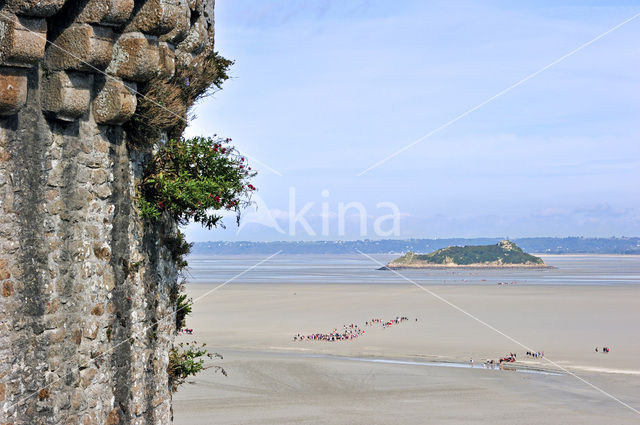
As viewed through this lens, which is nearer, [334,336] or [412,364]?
[412,364]

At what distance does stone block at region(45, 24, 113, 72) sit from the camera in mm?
6484

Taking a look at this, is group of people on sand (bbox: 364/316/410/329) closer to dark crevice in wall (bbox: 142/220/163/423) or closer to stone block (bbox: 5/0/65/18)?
dark crevice in wall (bbox: 142/220/163/423)

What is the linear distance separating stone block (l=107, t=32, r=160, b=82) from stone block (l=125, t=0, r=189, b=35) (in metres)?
0.08

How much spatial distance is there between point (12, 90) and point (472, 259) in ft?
423

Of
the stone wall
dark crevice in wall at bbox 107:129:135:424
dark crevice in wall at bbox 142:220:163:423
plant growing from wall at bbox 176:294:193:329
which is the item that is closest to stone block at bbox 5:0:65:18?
the stone wall

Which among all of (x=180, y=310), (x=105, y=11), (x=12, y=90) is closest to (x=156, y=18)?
(x=105, y=11)

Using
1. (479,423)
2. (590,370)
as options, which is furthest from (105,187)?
(590,370)

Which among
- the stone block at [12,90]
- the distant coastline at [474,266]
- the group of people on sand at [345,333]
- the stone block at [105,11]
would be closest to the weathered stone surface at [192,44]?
the stone block at [105,11]

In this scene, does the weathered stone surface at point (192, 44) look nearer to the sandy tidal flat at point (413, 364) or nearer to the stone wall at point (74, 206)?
the stone wall at point (74, 206)

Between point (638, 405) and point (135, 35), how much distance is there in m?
17.8

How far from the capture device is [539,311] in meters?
45.1

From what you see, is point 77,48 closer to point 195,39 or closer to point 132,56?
point 132,56

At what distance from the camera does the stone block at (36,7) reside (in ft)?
19.2

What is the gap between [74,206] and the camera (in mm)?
6875
